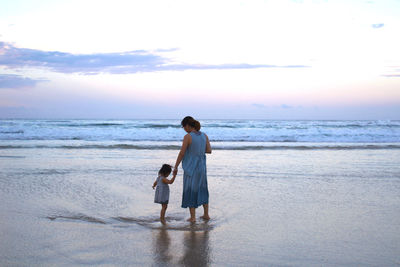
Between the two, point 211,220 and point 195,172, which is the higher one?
point 195,172

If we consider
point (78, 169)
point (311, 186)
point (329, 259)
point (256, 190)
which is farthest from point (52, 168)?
point (329, 259)

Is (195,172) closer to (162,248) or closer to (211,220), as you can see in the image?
(211,220)

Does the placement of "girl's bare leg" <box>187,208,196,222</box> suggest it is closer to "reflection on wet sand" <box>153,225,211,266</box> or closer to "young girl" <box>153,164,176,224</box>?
"young girl" <box>153,164,176,224</box>

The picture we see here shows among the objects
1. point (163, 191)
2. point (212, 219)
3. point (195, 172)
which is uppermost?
point (195, 172)

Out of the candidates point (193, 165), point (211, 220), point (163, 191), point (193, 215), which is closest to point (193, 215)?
point (193, 215)

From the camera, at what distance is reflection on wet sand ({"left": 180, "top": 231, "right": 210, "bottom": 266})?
365 centimetres

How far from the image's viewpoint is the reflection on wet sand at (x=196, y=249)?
365cm

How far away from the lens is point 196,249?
4027 mm

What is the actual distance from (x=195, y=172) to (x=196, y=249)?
1.48 m

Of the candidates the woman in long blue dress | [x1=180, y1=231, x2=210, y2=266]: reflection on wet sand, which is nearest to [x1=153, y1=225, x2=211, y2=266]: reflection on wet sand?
[x1=180, y1=231, x2=210, y2=266]: reflection on wet sand

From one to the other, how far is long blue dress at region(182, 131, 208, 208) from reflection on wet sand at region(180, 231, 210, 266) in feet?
2.32

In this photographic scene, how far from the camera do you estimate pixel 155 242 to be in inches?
168

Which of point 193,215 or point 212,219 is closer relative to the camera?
point 193,215

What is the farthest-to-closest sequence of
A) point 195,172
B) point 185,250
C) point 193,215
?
1. point 195,172
2. point 193,215
3. point 185,250
